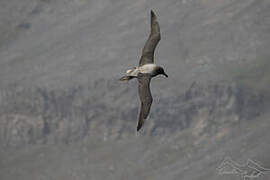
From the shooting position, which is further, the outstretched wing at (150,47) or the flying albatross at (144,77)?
the outstretched wing at (150,47)

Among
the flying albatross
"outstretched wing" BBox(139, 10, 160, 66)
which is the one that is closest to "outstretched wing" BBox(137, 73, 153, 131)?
the flying albatross

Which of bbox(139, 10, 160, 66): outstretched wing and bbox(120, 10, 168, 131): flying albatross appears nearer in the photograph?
bbox(120, 10, 168, 131): flying albatross

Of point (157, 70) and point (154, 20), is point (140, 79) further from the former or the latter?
point (154, 20)

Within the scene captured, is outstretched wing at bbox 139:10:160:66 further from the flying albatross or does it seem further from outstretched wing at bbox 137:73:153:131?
outstretched wing at bbox 137:73:153:131

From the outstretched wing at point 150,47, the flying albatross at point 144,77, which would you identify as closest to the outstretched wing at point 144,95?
the flying albatross at point 144,77

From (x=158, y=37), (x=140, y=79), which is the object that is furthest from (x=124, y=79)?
(x=158, y=37)

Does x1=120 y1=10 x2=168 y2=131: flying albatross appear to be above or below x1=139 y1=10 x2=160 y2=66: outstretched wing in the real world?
below

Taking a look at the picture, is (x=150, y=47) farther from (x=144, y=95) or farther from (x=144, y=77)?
(x=144, y=95)

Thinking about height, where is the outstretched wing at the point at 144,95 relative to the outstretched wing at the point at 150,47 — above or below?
below

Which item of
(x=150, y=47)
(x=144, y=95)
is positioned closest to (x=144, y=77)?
(x=144, y=95)

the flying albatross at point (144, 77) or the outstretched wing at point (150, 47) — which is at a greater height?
the outstretched wing at point (150, 47)

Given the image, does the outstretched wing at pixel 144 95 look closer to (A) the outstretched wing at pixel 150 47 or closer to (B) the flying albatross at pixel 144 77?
(B) the flying albatross at pixel 144 77

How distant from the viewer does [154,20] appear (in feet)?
162

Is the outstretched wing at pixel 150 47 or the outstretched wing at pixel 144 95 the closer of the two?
the outstretched wing at pixel 144 95
